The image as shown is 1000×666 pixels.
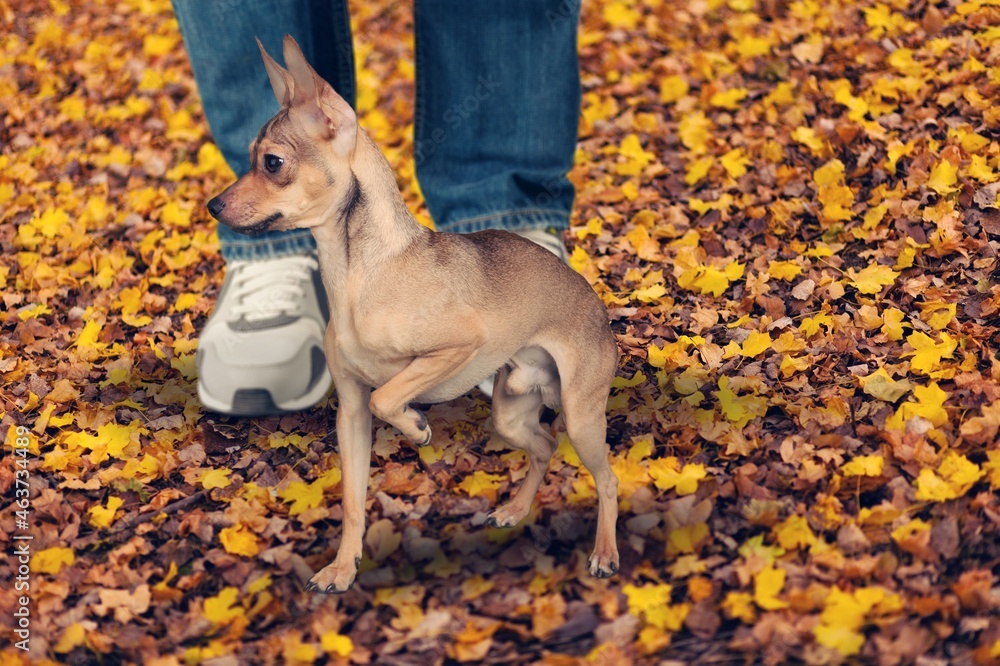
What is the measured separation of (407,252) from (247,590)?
1367mm

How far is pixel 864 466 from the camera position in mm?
3471

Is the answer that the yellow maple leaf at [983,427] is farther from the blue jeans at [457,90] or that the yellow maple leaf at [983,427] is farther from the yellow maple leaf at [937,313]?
the blue jeans at [457,90]

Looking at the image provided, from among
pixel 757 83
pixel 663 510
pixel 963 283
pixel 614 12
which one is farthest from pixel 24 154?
pixel 963 283

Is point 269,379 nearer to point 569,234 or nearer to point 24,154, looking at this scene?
point 569,234

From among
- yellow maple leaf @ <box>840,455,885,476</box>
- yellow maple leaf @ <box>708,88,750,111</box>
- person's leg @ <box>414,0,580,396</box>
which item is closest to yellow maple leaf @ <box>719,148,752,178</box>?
yellow maple leaf @ <box>708,88,750,111</box>

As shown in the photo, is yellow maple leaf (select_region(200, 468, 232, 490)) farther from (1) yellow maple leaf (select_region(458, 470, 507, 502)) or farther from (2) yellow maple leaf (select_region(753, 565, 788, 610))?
(2) yellow maple leaf (select_region(753, 565, 788, 610))

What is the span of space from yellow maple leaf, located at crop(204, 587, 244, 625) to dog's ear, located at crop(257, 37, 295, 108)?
5.58ft

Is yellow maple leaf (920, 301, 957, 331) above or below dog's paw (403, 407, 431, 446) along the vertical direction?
below

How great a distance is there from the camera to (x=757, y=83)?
22.0 feet

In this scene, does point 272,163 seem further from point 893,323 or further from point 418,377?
point 893,323

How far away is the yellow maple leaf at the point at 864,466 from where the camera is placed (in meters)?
3.46

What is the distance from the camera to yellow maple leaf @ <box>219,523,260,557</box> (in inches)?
142

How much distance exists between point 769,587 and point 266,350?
2350 mm

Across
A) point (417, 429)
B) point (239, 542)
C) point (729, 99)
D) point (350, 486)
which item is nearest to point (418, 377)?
point (417, 429)
